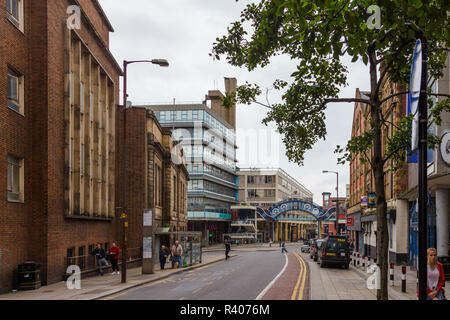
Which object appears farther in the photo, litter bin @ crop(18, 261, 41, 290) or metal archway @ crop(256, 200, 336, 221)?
metal archway @ crop(256, 200, 336, 221)

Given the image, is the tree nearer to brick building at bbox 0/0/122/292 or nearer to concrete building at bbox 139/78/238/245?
brick building at bbox 0/0/122/292

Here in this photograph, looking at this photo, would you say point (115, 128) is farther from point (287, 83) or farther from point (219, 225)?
point (219, 225)

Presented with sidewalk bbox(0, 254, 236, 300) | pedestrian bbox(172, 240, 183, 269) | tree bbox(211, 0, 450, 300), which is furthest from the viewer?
pedestrian bbox(172, 240, 183, 269)

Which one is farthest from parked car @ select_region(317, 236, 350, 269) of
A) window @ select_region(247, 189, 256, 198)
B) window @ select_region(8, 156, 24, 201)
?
window @ select_region(247, 189, 256, 198)

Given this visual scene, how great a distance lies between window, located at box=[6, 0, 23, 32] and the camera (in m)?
20.1

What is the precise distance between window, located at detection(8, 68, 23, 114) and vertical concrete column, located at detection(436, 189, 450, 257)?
21083 millimetres

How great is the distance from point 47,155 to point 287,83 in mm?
12608

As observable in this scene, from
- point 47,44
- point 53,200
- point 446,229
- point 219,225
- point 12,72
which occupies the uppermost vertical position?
point 47,44

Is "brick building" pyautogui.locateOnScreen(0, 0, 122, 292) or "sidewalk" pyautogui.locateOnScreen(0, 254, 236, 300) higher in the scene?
"brick building" pyautogui.locateOnScreen(0, 0, 122, 292)

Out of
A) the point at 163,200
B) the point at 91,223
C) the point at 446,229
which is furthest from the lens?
the point at 163,200

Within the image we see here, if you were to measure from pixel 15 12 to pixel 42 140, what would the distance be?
5.78 meters

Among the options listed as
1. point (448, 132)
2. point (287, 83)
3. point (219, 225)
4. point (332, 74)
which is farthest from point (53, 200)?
point (219, 225)

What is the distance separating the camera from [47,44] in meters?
21.6

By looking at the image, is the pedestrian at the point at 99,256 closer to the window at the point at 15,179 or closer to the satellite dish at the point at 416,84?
the window at the point at 15,179
